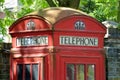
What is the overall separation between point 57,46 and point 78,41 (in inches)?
14.7

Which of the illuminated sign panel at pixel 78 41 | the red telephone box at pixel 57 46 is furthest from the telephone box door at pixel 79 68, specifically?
the illuminated sign panel at pixel 78 41

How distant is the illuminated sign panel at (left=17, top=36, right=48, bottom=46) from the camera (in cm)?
625

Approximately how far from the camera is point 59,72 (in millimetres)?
6168

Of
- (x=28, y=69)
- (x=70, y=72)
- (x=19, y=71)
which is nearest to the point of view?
(x=70, y=72)

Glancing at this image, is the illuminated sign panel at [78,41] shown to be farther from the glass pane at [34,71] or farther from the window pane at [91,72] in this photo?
the glass pane at [34,71]

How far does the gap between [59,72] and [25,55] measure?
2.10 ft

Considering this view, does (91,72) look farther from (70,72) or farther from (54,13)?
(54,13)

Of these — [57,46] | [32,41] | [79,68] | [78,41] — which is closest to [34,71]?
[32,41]

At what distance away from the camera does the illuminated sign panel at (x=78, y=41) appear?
624 cm

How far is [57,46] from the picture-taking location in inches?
243

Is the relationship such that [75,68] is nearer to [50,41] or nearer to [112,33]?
[50,41]

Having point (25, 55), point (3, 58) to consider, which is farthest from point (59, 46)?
point (3, 58)

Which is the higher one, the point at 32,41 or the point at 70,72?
the point at 32,41

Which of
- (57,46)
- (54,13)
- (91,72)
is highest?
(54,13)
